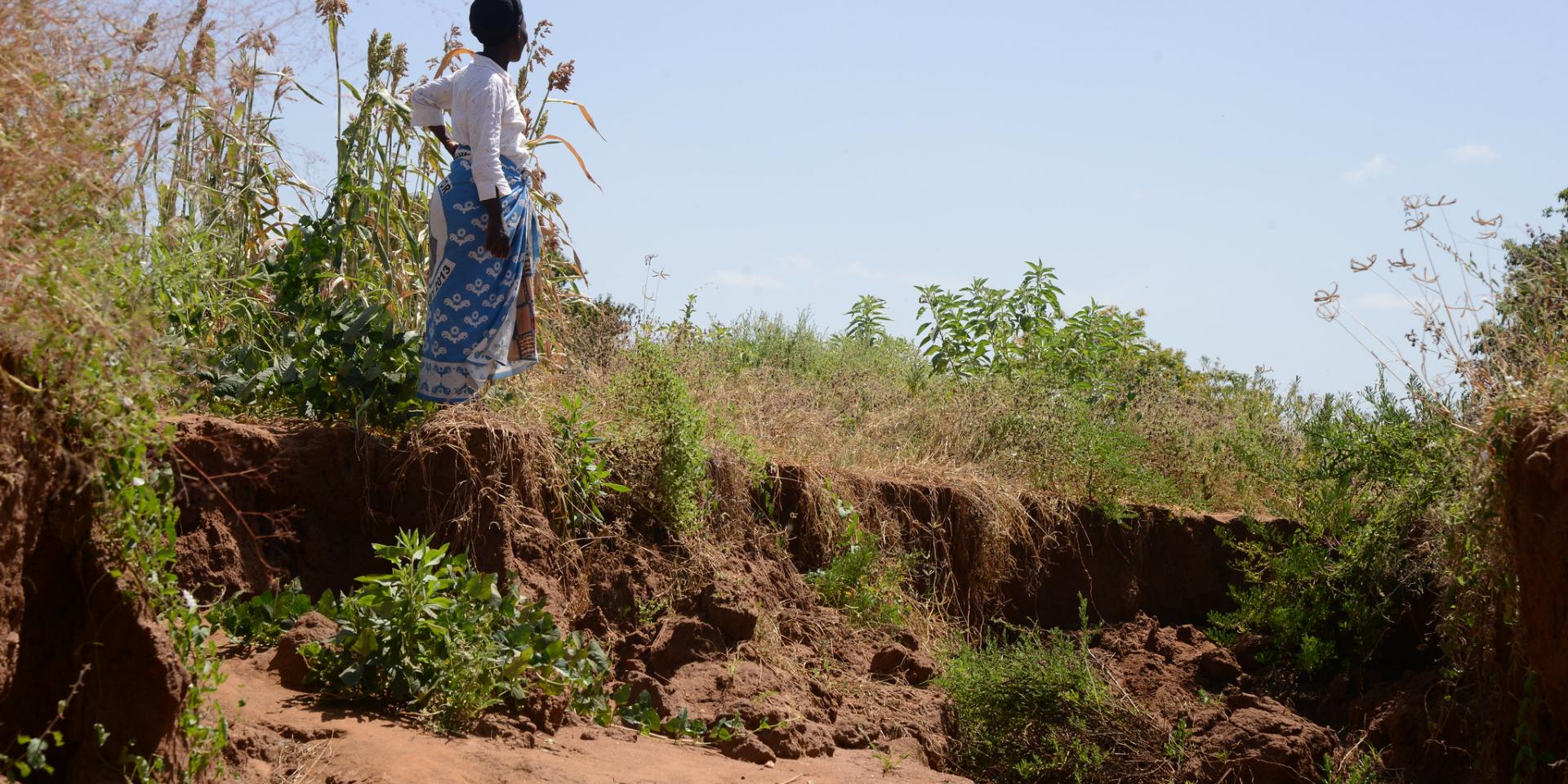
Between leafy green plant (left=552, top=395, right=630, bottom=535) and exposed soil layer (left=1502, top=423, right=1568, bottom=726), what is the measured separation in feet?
12.0

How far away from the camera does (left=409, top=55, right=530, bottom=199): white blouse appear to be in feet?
17.5

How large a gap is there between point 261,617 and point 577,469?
1.58 m

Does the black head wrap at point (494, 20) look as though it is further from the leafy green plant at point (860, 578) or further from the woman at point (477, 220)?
the leafy green plant at point (860, 578)

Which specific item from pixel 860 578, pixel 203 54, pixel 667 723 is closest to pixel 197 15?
pixel 203 54

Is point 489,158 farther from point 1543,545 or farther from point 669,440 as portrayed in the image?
point 1543,545

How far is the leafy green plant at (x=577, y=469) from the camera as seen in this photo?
585cm

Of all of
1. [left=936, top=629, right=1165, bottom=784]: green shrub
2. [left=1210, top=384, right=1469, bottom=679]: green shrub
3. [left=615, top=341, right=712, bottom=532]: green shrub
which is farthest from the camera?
[left=1210, top=384, right=1469, bottom=679]: green shrub

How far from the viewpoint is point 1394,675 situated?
6.84 metres

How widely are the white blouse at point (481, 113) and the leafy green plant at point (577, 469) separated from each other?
1.05 m

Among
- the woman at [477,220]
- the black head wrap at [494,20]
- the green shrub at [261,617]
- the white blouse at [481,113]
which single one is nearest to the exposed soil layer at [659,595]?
the green shrub at [261,617]

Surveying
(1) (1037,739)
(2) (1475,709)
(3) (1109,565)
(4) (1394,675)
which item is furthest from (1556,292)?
(3) (1109,565)

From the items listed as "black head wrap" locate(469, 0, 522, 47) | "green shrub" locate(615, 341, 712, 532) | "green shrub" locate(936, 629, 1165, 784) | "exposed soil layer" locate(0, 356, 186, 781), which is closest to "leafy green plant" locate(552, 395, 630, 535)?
"green shrub" locate(615, 341, 712, 532)

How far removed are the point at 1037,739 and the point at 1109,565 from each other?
7.47ft

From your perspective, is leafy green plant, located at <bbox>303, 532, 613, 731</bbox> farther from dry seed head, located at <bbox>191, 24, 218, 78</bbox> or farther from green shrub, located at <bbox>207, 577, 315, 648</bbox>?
dry seed head, located at <bbox>191, 24, 218, 78</bbox>
